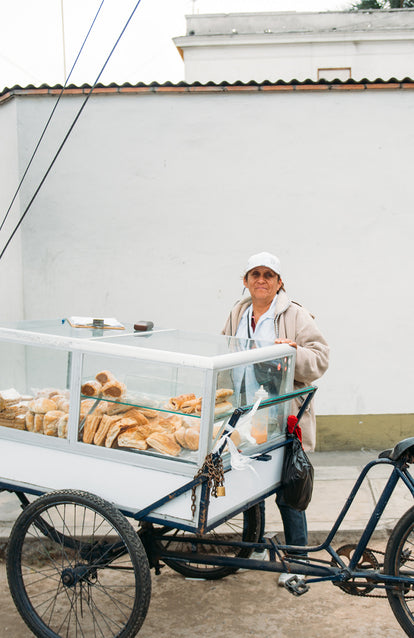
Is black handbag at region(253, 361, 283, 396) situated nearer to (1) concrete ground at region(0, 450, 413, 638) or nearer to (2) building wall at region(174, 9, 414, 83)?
(1) concrete ground at region(0, 450, 413, 638)

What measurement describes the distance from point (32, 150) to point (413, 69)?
1055 cm

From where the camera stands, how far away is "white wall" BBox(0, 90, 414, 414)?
6.04 meters

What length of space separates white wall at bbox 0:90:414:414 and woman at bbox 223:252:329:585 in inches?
93.2

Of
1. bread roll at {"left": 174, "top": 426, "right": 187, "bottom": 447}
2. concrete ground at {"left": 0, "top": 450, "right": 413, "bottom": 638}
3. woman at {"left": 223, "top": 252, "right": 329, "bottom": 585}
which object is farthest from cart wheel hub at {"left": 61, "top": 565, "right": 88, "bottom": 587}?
woman at {"left": 223, "top": 252, "right": 329, "bottom": 585}

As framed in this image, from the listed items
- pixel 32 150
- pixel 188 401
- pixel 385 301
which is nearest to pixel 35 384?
pixel 188 401

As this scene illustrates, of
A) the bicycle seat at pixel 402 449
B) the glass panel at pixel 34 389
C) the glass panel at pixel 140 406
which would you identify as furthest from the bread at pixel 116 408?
the bicycle seat at pixel 402 449

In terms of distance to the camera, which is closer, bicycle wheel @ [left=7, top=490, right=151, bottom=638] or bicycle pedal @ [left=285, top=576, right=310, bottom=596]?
bicycle wheel @ [left=7, top=490, right=151, bottom=638]

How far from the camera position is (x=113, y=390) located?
3068 millimetres

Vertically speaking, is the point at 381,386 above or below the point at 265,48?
below

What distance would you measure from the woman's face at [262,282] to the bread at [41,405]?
127 cm

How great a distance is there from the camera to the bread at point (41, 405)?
3.14 metres

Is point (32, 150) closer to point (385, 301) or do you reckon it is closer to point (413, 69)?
point (385, 301)

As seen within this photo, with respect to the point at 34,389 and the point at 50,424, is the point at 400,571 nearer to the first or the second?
the point at 50,424

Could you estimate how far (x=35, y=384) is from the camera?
136 inches
